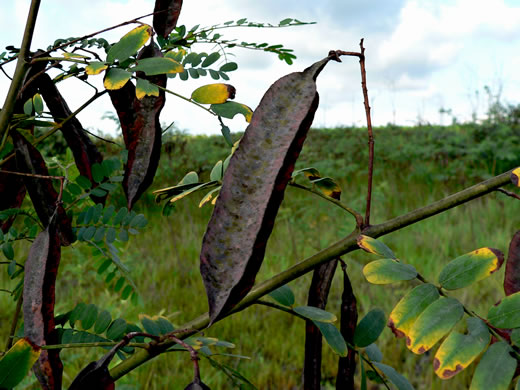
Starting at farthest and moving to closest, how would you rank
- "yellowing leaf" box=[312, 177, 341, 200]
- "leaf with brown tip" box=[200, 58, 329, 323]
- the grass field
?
1. the grass field
2. "yellowing leaf" box=[312, 177, 341, 200]
3. "leaf with brown tip" box=[200, 58, 329, 323]

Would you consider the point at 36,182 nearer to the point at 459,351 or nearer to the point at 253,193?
the point at 253,193

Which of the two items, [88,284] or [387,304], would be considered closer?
[387,304]

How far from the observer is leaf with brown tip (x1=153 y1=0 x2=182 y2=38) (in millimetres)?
789

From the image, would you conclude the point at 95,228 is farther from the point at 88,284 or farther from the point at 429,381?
the point at 88,284

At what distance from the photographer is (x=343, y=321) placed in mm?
725

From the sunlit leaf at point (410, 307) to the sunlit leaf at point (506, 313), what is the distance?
6 centimetres

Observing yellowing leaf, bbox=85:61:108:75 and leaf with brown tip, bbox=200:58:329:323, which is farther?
yellowing leaf, bbox=85:61:108:75

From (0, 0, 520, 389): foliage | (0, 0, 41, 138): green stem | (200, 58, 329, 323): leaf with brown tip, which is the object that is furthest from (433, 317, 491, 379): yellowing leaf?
(0, 0, 41, 138): green stem

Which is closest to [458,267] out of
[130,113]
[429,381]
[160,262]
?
[130,113]

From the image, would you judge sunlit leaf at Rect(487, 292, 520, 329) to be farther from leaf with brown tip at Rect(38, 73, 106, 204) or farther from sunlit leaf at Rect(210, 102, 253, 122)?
leaf with brown tip at Rect(38, 73, 106, 204)

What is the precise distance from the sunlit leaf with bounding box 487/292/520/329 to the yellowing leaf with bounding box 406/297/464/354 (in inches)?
1.4

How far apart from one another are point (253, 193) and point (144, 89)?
260 mm

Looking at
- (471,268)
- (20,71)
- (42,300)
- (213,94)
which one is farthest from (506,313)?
(20,71)

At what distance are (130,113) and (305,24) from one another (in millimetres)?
525
